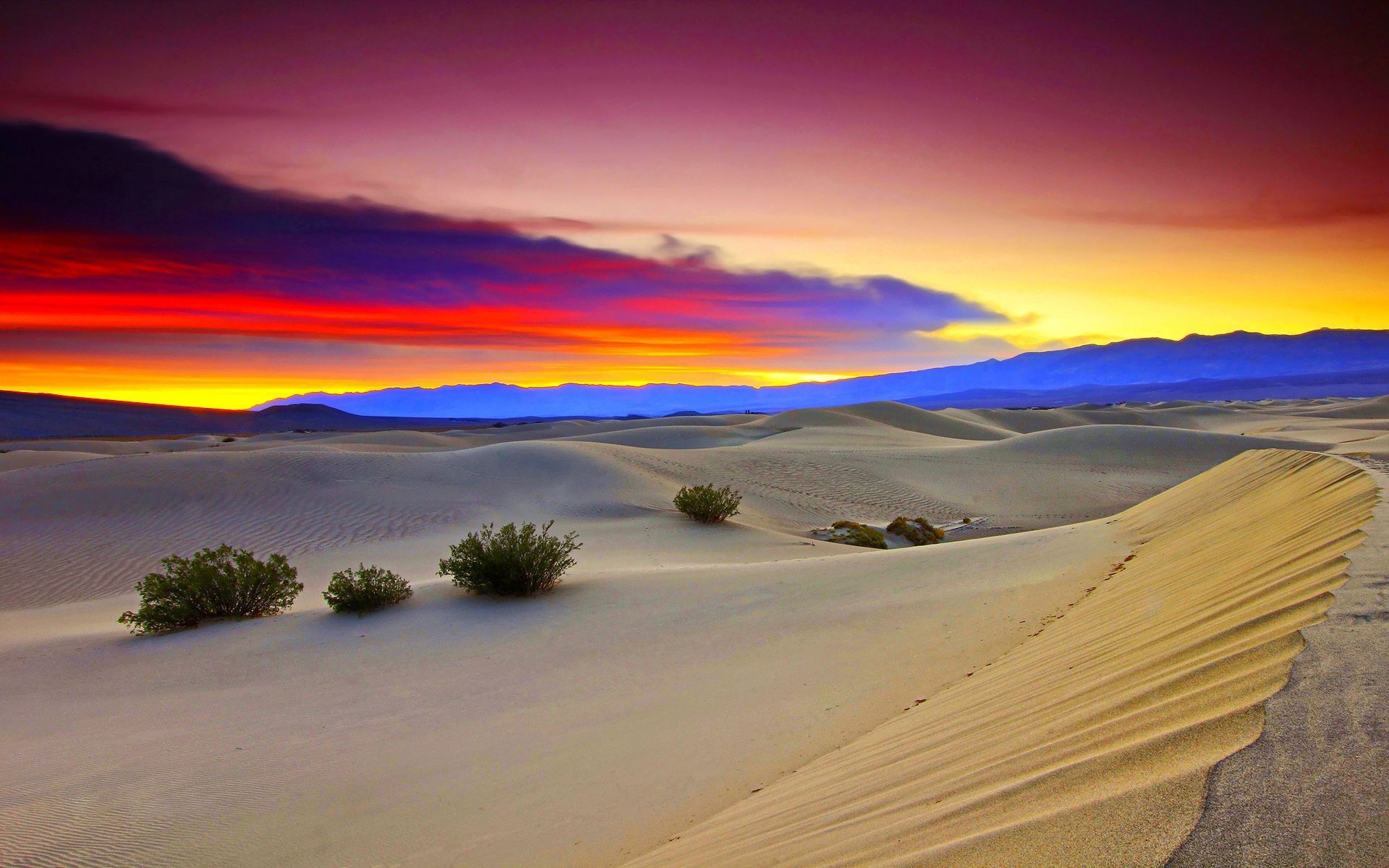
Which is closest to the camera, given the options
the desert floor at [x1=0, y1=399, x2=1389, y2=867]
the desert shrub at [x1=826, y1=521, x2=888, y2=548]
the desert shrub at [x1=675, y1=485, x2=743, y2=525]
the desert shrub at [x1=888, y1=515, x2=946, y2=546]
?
the desert floor at [x1=0, y1=399, x2=1389, y2=867]

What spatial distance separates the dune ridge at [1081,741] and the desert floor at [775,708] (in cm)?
2

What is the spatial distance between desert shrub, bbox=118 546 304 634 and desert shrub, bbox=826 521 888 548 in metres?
10.0

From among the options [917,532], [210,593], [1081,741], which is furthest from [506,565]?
[917,532]

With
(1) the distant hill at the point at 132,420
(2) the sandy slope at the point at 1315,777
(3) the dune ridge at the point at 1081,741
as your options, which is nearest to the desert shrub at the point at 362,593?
(3) the dune ridge at the point at 1081,741

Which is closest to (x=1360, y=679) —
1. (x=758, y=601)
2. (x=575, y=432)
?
(x=758, y=601)

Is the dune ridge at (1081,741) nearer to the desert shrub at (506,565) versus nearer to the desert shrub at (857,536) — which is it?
the desert shrub at (506,565)

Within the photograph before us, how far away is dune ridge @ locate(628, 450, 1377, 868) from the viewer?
2.03 m

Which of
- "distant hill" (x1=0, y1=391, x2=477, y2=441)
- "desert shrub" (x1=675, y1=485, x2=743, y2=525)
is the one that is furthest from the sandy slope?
"distant hill" (x1=0, y1=391, x2=477, y2=441)

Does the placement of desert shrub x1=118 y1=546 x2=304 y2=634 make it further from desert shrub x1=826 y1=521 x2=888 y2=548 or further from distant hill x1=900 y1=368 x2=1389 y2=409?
distant hill x1=900 y1=368 x2=1389 y2=409

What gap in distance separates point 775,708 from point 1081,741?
106 inches

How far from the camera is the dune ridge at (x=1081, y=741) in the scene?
2025 millimetres

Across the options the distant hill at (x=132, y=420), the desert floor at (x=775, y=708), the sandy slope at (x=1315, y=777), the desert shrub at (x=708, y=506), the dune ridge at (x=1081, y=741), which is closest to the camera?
the sandy slope at (x=1315, y=777)

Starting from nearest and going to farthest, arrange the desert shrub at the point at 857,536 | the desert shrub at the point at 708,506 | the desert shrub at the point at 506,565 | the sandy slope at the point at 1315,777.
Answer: the sandy slope at the point at 1315,777, the desert shrub at the point at 506,565, the desert shrub at the point at 857,536, the desert shrub at the point at 708,506

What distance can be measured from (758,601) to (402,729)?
3.87 metres
